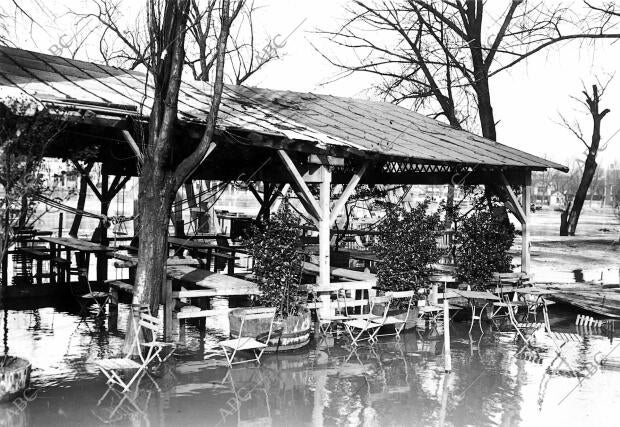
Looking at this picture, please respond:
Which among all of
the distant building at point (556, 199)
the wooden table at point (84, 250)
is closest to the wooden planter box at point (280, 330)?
the wooden table at point (84, 250)

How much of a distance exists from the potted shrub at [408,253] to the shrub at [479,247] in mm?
1545

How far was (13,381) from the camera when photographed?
6828 millimetres

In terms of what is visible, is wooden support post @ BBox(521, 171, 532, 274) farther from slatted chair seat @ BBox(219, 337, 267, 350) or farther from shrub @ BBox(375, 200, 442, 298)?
slatted chair seat @ BBox(219, 337, 267, 350)

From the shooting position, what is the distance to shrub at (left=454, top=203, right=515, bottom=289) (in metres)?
12.5

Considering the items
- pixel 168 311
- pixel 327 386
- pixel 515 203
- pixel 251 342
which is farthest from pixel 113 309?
pixel 515 203

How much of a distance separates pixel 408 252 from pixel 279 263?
7.99ft

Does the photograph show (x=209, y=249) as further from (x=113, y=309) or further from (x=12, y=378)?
(x=12, y=378)

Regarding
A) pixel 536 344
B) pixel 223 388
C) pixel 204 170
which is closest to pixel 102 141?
pixel 204 170

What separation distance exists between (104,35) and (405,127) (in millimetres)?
19466

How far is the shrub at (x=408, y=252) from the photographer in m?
11.0

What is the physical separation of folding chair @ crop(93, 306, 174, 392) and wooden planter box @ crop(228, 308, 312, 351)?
3.39 ft

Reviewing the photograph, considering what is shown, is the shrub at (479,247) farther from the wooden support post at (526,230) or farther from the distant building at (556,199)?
the distant building at (556,199)

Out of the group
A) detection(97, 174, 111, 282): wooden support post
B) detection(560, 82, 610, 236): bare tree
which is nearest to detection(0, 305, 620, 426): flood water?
detection(97, 174, 111, 282): wooden support post

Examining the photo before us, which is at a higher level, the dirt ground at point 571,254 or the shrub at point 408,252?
the shrub at point 408,252
